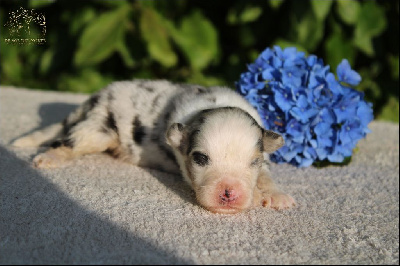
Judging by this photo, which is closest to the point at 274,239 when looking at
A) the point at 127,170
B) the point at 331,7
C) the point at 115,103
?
the point at 127,170

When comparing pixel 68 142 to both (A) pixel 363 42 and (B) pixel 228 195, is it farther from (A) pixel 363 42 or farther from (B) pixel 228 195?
(A) pixel 363 42

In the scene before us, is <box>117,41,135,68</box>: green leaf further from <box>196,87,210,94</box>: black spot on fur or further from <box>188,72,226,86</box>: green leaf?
<box>196,87,210,94</box>: black spot on fur

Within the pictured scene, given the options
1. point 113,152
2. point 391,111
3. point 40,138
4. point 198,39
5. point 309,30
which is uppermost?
point 309,30

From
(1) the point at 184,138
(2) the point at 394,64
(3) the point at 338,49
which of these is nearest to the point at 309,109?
(1) the point at 184,138

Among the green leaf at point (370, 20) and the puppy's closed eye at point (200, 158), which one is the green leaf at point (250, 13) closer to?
the green leaf at point (370, 20)

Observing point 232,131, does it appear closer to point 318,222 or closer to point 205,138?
point 205,138

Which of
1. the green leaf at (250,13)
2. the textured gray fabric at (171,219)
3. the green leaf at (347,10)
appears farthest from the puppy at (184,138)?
the green leaf at (347,10)

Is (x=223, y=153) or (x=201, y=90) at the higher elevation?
(x=201, y=90)
